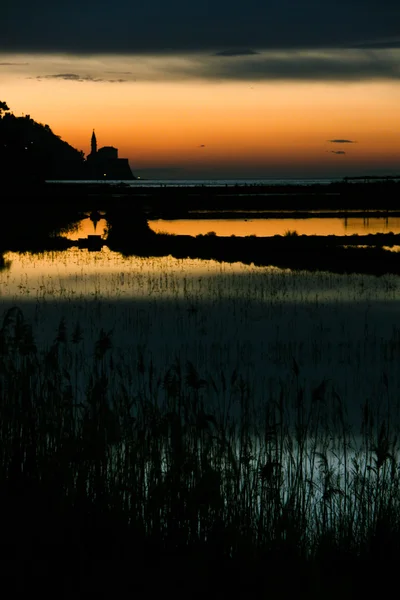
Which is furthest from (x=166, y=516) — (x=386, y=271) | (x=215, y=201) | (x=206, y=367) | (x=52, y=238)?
(x=215, y=201)

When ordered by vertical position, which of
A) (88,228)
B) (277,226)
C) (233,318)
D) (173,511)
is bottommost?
(173,511)

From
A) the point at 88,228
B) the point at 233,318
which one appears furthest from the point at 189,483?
the point at 88,228

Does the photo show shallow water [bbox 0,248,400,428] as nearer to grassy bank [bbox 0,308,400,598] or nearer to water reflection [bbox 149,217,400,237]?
grassy bank [bbox 0,308,400,598]

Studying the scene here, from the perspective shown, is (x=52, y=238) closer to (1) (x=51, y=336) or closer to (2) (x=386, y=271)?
(2) (x=386, y=271)

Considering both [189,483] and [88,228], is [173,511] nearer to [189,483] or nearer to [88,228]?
[189,483]

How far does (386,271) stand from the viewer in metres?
28.7

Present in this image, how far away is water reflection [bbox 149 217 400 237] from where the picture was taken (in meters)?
48.3

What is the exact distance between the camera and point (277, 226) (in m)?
55.0

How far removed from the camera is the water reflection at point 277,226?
48281 millimetres

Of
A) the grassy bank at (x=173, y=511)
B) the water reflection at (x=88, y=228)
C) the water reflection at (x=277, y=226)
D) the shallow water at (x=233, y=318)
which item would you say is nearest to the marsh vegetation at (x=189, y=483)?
the grassy bank at (x=173, y=511)

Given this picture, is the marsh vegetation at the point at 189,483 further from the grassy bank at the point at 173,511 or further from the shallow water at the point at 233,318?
the shallow water at the point at 233,318

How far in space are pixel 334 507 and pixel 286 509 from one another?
88cm

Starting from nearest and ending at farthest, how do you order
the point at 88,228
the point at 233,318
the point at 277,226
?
1. the point at 233,318
2. the point at 88,228
3. the point at 277,226

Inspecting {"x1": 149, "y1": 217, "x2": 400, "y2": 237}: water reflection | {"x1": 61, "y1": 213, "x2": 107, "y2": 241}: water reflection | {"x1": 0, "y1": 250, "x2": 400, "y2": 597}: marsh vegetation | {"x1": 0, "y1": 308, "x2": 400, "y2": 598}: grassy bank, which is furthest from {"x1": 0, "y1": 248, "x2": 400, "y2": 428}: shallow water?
{"x1": 149, "y1": 217, "x2": 400, "y2": 237}: water reflection
